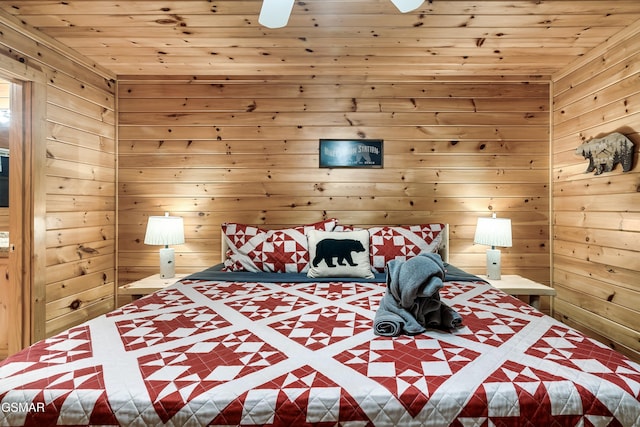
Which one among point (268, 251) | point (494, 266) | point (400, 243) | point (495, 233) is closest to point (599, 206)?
point (495, 233)

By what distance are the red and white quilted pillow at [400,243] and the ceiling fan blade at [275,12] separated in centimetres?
152

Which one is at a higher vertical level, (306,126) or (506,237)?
(306,126)

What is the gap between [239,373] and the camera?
3.21 ft

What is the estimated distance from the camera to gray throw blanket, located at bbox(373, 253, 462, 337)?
→ 4.18 ft

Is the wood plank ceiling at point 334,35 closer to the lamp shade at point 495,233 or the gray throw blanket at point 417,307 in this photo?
the lamp shade at point 495,233

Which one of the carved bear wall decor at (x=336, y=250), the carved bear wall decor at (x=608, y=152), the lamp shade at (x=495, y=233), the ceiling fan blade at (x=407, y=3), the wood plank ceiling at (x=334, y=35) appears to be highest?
the wood plank ceiling at (x=334, y=35)

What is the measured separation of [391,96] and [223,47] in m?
1.39

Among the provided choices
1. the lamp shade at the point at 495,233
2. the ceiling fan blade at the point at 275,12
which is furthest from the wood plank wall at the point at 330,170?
the ceiling fan blade at the point at 275,12

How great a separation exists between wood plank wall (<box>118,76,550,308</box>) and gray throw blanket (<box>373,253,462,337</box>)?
164 centimetres

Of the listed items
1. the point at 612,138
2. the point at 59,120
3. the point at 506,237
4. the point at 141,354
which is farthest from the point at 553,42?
the point at 59,120

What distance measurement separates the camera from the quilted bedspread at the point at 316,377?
2.86ft

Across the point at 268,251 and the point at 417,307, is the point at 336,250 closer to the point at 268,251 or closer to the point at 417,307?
the point at 268,251

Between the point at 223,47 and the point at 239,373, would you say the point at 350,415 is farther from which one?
the point at 223,47

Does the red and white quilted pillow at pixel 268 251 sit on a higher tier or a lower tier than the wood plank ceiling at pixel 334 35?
lower
